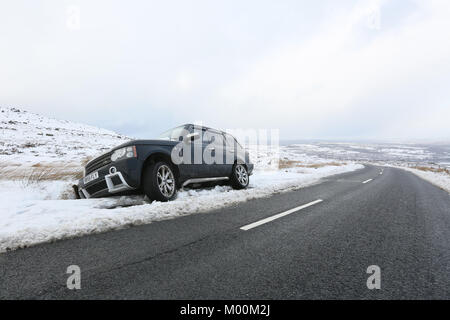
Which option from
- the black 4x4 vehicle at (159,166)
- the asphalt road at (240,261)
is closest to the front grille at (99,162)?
the black 4x4 vehicle at (159,166)

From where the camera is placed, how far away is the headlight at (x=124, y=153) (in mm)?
4395

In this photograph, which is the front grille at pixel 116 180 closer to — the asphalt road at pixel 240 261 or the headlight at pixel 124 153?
the headlight at pixel 124 153

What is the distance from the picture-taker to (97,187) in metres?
4.56

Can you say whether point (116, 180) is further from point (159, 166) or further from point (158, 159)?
point (158, 159)

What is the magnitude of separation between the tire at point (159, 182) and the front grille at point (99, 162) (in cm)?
81

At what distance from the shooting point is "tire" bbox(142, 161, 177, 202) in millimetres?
4578

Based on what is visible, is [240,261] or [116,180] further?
[116,180]

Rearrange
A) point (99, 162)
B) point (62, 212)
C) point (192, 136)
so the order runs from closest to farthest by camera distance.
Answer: point (62, 212)
point (99, 162)
point (192, 136)

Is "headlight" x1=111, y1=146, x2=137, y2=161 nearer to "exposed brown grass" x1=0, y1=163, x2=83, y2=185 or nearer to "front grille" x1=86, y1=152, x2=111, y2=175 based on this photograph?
"front grille" x1=86, y1=152, x2=111, y2=175

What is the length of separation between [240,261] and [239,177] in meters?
5.21

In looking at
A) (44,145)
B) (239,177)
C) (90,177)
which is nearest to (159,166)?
(90,177)

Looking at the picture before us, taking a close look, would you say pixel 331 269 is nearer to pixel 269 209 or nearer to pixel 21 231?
pixel 269 209
